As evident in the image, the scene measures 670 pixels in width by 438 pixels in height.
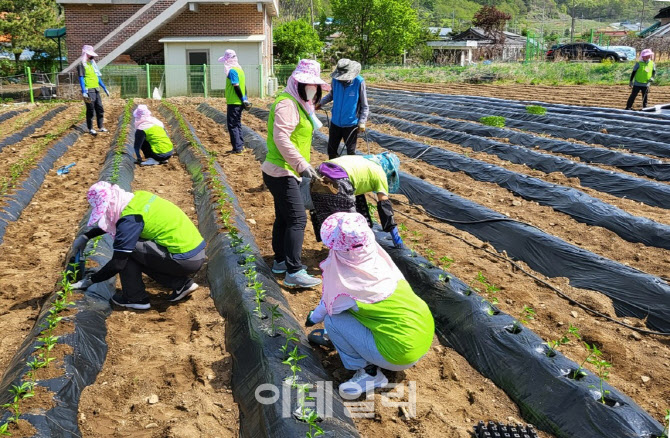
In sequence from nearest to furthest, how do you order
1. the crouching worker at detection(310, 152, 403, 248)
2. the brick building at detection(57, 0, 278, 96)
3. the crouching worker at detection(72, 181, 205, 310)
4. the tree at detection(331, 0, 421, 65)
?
1. the crouching worker at detection(72, 181, 205, 310)
2. the crouching worker at detection(310, 152, 403, 248)
3. the brick building at detection(57, 0, 278, 96)
4. the tree at detection(331, 0, 421, 65)

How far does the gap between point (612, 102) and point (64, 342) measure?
1599 cm

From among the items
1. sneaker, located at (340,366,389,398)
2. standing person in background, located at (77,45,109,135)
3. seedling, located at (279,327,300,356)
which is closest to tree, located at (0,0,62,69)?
standing person in background, located at (77,45,109,135)

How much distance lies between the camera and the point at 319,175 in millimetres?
4305

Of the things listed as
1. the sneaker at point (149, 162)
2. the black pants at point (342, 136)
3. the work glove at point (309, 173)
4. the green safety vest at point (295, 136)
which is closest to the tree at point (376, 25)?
the sneaker at point (149, 162)

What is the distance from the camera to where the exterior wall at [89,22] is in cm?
2138

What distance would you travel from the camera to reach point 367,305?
2.98m

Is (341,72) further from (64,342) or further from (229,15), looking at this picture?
(229,15)

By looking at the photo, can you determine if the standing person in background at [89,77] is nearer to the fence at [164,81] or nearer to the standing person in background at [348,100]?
the standing person in background at [348,100]

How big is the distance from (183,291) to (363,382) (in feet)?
5.81

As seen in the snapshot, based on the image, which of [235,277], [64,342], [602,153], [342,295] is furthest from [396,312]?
[602,153]

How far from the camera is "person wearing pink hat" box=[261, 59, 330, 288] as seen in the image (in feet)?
13.4

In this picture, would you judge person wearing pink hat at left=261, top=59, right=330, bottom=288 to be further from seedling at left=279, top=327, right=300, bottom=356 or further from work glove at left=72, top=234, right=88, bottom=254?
work glove at left=72, top=234, right=88, bottom=254

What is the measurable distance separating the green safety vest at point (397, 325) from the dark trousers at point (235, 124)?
612 centimetres

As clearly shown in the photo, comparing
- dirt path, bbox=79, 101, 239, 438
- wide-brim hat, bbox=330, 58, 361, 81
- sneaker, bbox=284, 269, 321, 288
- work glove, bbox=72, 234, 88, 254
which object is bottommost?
dirt path, bbox=79, 101, 239, 438
